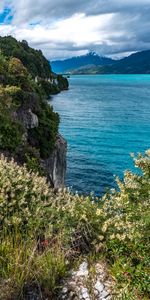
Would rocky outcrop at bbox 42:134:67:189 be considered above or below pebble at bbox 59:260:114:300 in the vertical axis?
below

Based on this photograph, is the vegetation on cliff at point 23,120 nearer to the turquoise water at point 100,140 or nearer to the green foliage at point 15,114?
the green foliage at point 15,114

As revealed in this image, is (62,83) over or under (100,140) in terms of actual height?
over

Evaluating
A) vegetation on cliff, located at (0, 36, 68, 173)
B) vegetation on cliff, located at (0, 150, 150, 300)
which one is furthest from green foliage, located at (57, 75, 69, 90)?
vegetation on cliff, located at (0, 150, 150, 300)

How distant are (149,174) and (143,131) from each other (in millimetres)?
59019

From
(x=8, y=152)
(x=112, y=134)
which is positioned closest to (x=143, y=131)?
(x=112, y=134)

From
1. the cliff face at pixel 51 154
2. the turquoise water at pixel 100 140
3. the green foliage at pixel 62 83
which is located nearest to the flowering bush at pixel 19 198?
the turquoise water at pixel 100 140

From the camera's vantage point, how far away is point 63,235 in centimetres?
633

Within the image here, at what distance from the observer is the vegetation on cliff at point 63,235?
552 cm

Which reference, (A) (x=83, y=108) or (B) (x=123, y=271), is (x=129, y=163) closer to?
(B) (x=123, y=271)

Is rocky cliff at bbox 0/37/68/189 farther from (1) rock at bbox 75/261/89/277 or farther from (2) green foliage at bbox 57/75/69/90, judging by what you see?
(2) green foliage at bbox 57/75/69/90

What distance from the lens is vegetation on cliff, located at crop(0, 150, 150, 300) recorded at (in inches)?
217

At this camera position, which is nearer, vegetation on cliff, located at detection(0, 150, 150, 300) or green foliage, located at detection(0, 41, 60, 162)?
vegetation on cliff, located at detection(0, 150, 150, 300)

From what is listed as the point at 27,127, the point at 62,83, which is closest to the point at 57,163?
the point at 27,127

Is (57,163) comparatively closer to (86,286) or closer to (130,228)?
(130,228)
